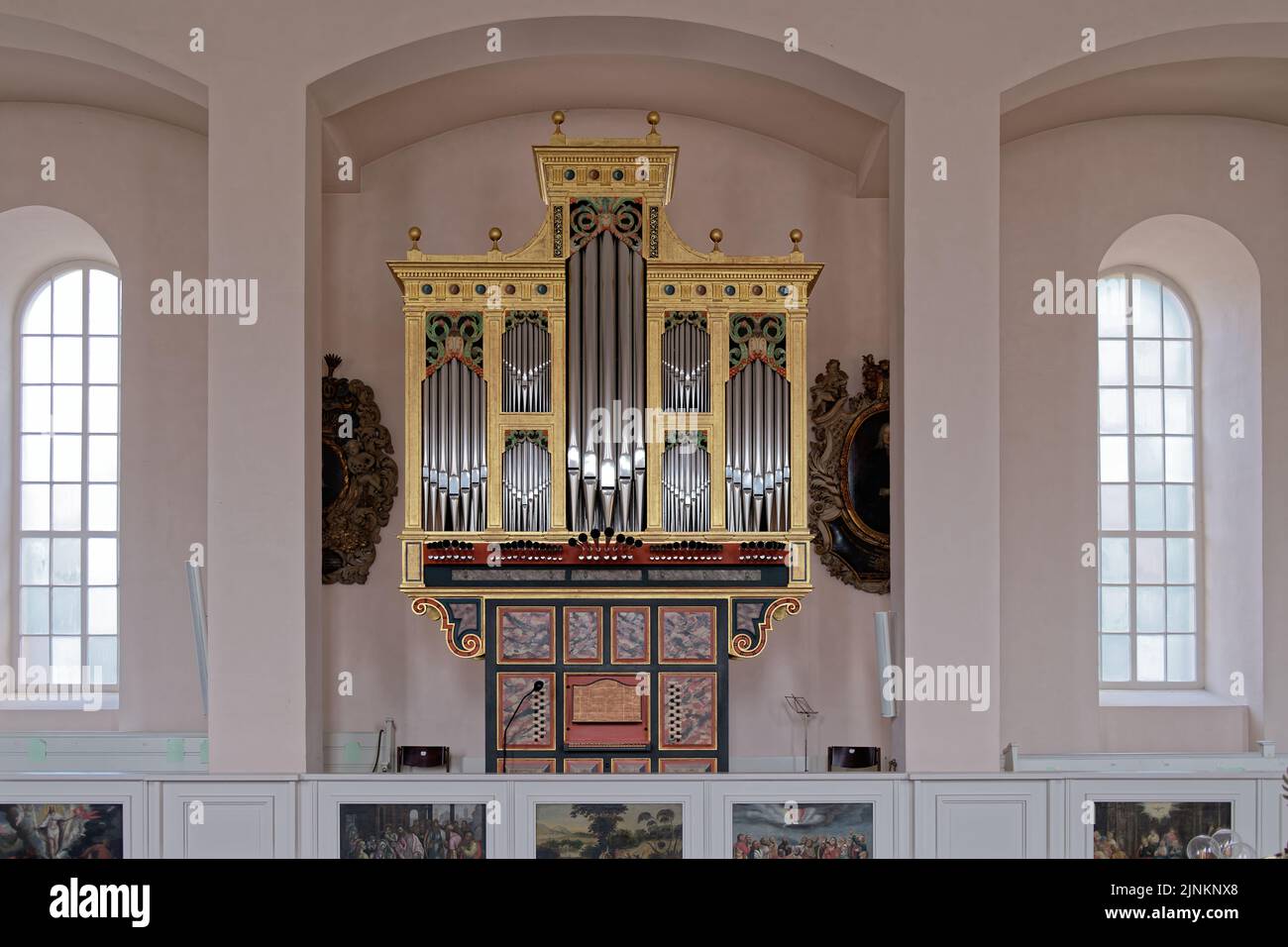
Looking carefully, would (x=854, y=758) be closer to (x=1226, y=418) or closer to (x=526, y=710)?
(x=526, y=710)

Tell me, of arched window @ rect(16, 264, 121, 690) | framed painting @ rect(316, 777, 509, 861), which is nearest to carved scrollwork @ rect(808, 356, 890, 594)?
framed painting @ rect(316, 777, 509, 861)

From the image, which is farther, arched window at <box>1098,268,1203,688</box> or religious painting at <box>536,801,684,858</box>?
arched window at <box>1098,268,1203,688</box>

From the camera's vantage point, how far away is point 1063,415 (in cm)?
767

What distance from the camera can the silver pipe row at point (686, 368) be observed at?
647 centimetres

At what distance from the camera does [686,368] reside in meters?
6.48

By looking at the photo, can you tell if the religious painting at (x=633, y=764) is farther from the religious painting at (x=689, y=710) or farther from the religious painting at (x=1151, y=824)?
the religious painting at (x=1151, y=824)

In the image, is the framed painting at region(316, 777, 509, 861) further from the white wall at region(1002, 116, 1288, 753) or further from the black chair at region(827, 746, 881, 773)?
the white wall at region(1002, 116, 1288, 753)

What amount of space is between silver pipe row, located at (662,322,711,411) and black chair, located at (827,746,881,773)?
2.59 m

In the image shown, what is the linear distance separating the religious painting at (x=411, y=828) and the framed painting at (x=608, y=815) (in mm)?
220

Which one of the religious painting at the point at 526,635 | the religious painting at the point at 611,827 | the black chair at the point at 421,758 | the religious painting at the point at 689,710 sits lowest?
the black chair at the point at 421,758

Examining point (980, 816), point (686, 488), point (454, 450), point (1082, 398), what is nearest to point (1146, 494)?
point (1082, 398)

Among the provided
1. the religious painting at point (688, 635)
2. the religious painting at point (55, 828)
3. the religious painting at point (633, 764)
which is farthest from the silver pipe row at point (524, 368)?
the religious painting at point (55, 828)

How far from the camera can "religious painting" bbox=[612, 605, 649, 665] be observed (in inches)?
257

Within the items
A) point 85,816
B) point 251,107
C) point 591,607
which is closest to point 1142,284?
point 591,607
